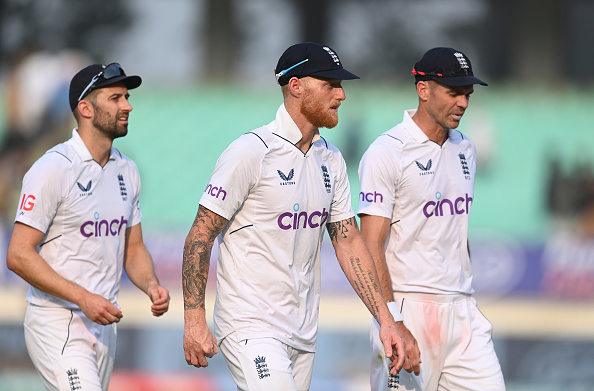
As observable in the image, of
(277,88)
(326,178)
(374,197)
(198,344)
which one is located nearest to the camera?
(198,344)

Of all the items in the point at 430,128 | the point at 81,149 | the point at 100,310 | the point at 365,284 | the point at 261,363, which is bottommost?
the point at 261,363

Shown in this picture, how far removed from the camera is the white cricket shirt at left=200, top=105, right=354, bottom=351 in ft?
14.3

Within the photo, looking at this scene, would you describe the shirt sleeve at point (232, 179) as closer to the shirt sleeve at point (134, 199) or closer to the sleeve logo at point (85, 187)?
the sleeve logo at point (85, 187)

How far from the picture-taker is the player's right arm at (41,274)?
464 centimetres

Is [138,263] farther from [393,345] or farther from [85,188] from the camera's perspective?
[393,345]

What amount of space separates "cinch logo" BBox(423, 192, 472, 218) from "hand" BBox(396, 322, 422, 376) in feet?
2.22

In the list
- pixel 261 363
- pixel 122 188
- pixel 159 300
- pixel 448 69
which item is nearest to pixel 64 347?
pixel 159 300

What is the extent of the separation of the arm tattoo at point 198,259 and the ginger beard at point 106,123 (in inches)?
44.6

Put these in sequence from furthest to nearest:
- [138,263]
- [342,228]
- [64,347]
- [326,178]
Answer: [138,263] → [64,347] → [342,228] → [326,178]

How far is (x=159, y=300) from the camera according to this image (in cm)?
485

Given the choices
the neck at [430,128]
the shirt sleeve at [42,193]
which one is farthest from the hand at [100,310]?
the neck at [430,128]

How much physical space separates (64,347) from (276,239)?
137 centimetres

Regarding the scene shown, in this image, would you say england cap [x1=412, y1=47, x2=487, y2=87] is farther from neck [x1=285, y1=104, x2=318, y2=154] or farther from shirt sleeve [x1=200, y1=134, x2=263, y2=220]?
shirt sleeve [x1=200, y1=134, x2=263, y2=220]

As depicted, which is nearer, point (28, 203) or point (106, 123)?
point (28, 203)
